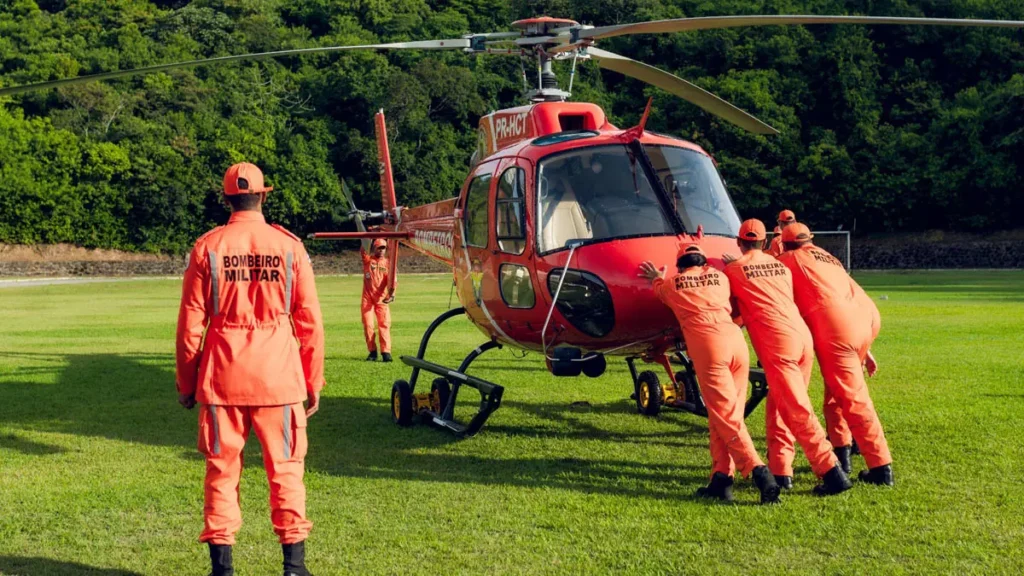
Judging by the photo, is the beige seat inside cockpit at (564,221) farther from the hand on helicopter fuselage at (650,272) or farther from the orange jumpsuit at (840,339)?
the orange jumpsuit at (840,339)

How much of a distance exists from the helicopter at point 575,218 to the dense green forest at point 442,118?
58843 mm

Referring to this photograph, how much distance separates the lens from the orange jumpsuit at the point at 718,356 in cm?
713

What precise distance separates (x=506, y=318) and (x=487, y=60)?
78.6m

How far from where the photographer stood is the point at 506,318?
935 cm

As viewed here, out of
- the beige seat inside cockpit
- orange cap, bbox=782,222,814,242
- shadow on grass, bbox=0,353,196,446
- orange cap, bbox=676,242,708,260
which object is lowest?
shadow on grass, bbox=0,353,196,446

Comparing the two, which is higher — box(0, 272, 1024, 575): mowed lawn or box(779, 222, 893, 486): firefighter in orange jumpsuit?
box(779, 222, 893, 486): firefighter in orange jumpsuit

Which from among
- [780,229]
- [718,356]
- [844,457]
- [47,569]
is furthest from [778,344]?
[47,569]

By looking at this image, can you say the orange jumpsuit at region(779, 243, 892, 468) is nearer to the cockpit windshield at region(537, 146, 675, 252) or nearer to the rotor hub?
the cockpit windshield at region(537, 146, 675, 252)

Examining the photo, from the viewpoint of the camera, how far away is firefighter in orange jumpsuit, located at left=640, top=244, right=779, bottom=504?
7.12m

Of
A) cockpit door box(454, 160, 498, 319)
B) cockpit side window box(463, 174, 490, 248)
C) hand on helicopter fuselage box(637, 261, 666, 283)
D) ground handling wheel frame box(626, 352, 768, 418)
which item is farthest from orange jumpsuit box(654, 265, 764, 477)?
ground handling wheel frame box(626, 352, 768, 418)

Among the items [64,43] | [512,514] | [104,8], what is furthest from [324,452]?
[104,8]

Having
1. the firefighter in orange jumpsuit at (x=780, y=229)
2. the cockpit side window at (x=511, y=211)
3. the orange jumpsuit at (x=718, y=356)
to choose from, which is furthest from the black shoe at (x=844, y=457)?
the cockpit side window at (x=511, y=211)

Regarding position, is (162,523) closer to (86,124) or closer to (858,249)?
(858,249)

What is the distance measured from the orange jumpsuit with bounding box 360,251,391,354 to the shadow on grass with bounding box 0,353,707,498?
3.34 metres
